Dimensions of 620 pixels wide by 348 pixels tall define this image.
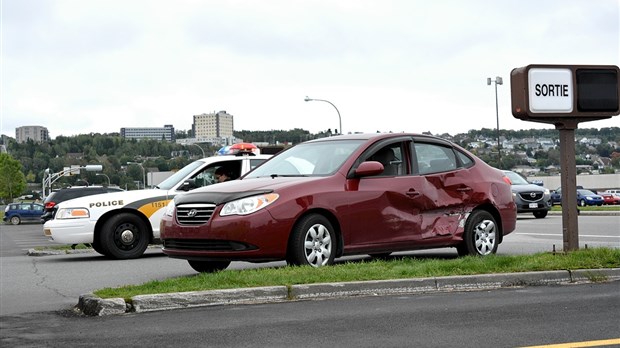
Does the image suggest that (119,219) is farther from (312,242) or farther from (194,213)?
(312,242)

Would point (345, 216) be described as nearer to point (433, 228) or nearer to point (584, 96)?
point (433, 228)

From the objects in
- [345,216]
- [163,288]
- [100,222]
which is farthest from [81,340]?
[100,222]

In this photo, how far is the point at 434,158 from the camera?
12047mm

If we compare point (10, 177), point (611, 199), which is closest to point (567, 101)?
point (611, 199)

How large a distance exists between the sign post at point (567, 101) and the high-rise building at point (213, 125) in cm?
12210

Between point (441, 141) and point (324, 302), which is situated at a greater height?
point (441, 141)

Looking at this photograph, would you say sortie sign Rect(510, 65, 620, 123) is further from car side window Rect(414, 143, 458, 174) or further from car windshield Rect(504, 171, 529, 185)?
Result: car windshield Rect(504, 171, 529, 185)

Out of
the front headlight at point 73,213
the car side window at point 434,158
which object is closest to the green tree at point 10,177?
the front headlight at point 73,213

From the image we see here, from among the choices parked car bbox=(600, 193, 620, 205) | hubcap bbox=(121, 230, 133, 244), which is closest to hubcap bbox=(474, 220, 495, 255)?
hubcap bbox=(121, 230, 133, 244)

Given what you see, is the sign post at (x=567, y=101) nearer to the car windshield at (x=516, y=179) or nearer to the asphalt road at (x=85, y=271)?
the asphalt road at (x=85, y=271)

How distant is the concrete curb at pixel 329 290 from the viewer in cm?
809

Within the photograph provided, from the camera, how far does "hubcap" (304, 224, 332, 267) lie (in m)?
10.1

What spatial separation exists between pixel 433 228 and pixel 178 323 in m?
5.06

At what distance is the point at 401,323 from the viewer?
23.2 ft
